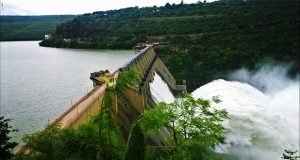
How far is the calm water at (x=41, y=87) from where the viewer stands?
1080 inches

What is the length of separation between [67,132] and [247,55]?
35.1 metres

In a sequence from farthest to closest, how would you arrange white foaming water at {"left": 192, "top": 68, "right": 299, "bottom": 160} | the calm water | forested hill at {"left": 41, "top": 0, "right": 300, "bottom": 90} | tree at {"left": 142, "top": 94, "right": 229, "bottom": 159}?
forested hill at {"left": 41, "top": 0, "right": 300, "bottom": 90} < the calm water < white foaming water at {"left": 192, "top": 68, "right": 299, "bottom": 160} < tree at {"left": 142, "top": 94, "right": 229, "bottom": 159}

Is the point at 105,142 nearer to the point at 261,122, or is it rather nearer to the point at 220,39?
the point at 261,122

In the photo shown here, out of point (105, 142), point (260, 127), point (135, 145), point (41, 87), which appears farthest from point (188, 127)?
point (41, 87)

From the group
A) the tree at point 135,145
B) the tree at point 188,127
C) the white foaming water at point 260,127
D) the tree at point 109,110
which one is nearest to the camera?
the tree at point 135,145

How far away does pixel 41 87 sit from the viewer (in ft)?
128

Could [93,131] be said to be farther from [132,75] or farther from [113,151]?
[132,75]

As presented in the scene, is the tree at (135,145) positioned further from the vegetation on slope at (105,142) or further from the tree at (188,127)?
the tree at (188,127)

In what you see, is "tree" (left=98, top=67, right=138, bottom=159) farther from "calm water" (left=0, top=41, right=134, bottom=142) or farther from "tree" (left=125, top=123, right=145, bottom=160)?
"calm water" (left=0, top=41, right=134, bottom=142)

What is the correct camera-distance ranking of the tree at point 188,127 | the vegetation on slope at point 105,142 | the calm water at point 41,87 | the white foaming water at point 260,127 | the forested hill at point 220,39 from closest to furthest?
the vegetation on slope at point 105,142 → the tree at point 188,127 → the white foaming water at point 260,127 → the calm water at point 41,87 → the forested hill at point 220,39

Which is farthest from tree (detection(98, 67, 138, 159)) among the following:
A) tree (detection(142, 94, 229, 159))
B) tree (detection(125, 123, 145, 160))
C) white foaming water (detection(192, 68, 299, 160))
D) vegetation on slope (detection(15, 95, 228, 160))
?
white foaming water (detection(192, 68, 299, 160))

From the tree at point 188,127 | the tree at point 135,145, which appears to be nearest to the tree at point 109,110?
the tree at point 135,145

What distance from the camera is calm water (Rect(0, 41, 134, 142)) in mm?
27438

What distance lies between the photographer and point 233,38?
48.8 m
